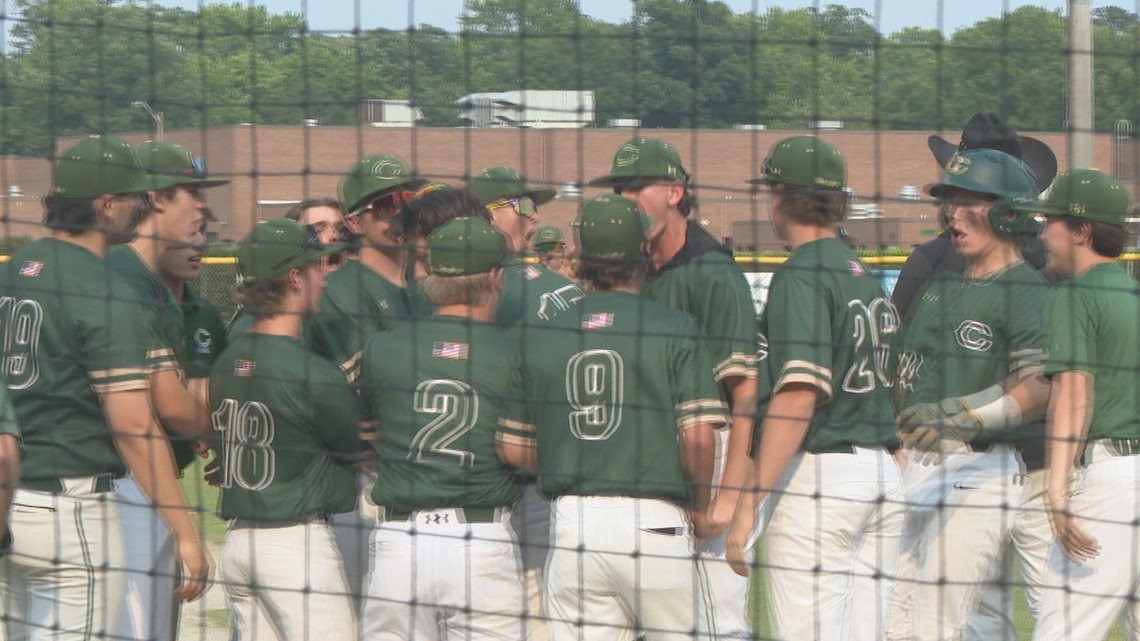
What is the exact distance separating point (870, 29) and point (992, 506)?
1582mm

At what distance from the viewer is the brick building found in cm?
520

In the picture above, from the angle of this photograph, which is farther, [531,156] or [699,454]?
[531,156]

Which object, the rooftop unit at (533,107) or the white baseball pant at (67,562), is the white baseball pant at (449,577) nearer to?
the white baseball pant at (67,562)

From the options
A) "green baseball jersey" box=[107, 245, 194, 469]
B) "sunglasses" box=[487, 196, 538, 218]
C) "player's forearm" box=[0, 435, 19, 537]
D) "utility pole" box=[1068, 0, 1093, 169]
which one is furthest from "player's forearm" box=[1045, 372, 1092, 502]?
"player's forearm" box=[0, 435, 19, 537]

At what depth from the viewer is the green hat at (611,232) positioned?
4578mm

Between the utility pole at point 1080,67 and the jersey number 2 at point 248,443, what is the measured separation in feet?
7.95

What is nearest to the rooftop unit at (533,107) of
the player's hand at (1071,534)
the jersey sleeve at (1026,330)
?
the jersey sleeve at (1026,330)

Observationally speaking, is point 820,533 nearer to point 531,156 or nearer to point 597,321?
point 597,321

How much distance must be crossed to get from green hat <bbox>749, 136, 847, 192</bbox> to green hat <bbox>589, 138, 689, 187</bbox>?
0.42m

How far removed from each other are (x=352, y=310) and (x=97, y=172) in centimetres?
93

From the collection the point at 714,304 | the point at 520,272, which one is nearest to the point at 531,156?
the point at 520,272

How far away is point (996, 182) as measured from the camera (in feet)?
17.4

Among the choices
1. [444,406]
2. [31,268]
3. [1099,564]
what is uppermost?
[31,268]

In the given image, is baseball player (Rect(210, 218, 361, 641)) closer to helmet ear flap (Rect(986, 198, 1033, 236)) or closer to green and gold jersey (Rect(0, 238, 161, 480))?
green and gold jersey (Rect(0, 238, 161, 480))
